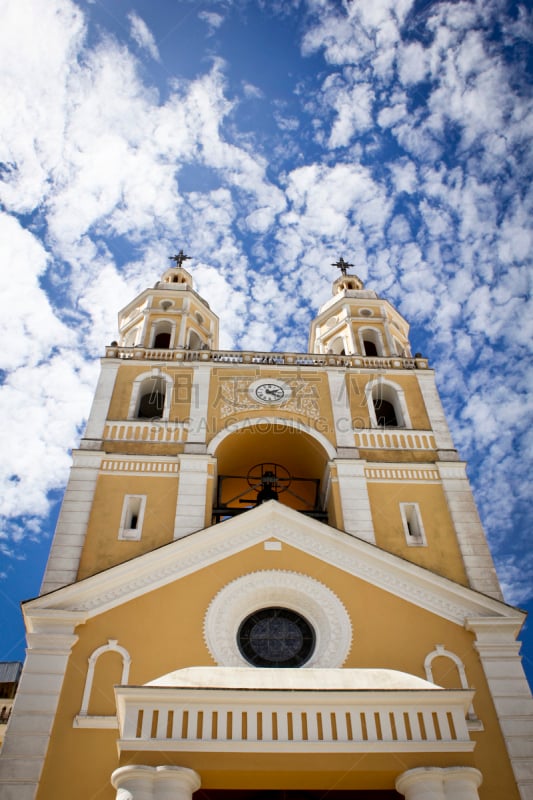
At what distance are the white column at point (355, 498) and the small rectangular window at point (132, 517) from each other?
17.7 ft

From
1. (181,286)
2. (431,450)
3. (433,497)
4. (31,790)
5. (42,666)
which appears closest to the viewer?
(31,790)

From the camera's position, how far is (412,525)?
1927 cm

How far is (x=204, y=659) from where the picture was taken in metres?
14.7

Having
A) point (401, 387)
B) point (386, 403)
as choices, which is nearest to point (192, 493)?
point (386, 403)

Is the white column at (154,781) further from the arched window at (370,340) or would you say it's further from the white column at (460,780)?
the arched window at (370,340)

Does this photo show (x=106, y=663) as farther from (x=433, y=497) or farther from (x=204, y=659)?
(x=433, y=497)

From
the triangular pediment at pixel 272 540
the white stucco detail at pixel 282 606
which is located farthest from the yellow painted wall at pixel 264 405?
the white stucco detail at pixel 282 606

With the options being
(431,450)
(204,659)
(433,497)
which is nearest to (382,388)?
(431,450)

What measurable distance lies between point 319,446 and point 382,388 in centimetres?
387

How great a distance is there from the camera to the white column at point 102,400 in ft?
69.8

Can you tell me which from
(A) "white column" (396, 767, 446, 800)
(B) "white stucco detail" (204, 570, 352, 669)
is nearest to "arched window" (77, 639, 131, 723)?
(B) "white stucco detail" (204, 570, 352, 669)

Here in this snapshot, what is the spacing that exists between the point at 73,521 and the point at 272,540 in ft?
17.7

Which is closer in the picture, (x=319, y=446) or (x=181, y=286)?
(x=319, y=446)

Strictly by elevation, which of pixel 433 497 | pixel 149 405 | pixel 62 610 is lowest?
pixel 62 610
